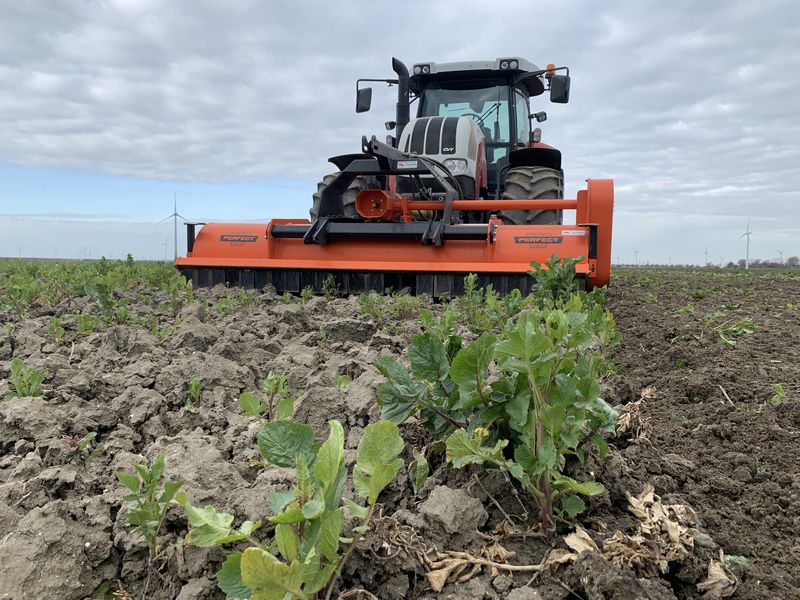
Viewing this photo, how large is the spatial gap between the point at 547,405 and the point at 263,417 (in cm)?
127

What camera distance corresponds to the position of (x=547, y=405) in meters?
1.76

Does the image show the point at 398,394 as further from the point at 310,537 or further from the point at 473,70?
the point at 473,70

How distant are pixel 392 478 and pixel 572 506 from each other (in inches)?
21.0

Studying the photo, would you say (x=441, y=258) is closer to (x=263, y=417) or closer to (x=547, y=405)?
(x=263, y=417)

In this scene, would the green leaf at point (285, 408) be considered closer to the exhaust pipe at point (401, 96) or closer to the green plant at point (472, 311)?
the green plant at point (472, 311)

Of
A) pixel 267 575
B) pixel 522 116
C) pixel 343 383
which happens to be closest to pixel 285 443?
pixel 267 575

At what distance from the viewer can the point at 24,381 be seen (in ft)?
9.45

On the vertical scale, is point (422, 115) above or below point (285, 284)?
above

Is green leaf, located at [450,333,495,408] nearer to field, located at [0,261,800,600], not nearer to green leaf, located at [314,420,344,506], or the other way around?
field, located at [0,261,800,600]

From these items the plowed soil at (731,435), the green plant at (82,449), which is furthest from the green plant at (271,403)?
the plowed soil at (731,435)

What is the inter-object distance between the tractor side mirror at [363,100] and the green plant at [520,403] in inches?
287

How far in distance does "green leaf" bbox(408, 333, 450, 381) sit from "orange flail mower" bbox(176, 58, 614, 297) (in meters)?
4.68

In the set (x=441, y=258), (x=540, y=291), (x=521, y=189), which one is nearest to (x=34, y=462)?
(x=540, y=291)

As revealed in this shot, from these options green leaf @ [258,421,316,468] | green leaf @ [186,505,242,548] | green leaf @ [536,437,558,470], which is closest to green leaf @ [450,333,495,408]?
green leaf @ [536,437,558,470]
